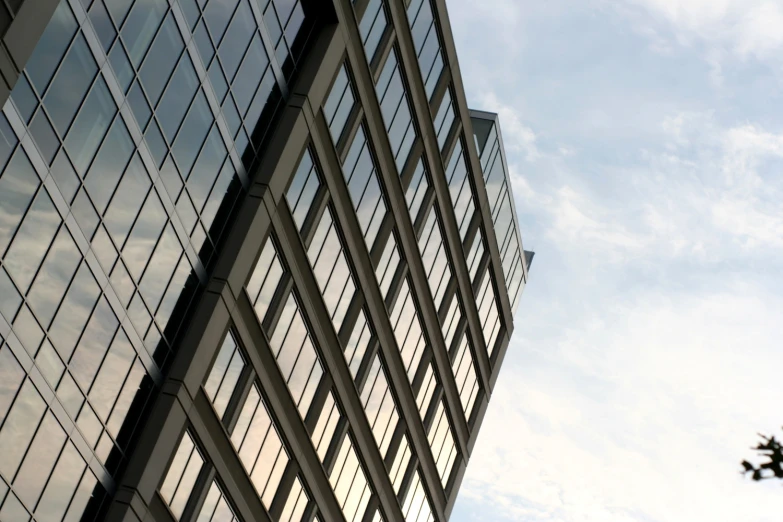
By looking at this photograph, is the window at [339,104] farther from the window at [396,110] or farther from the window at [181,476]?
the window at [181,476]

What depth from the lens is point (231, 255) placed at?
3080 centimetres

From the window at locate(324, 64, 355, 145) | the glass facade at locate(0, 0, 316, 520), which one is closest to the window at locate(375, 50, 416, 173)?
the window at locate(324, 64, 355, 145)

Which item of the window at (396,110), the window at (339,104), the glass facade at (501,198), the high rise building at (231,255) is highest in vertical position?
the glass facade at (501,198)

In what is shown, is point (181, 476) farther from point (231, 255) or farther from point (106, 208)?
point (106, 208)

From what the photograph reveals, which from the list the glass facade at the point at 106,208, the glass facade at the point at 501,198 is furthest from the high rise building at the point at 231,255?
the glass facade at the point at 501,198

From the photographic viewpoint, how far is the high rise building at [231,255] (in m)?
23.0

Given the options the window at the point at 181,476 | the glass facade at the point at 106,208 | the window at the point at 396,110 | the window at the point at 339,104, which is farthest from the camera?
the window at the point at 396,110

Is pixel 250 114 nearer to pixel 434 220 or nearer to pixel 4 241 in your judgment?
pixel 4 241

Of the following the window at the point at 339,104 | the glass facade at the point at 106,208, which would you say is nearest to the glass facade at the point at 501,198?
the window at the point at 339,104

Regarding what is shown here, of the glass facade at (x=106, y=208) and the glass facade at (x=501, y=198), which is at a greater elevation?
the glass facade at (x=501, y=198)

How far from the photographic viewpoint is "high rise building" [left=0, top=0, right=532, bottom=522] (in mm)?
22953

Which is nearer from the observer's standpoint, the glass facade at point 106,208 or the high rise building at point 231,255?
the glass facade at point 106,208

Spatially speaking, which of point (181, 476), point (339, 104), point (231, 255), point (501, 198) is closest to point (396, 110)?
point (339, 104)

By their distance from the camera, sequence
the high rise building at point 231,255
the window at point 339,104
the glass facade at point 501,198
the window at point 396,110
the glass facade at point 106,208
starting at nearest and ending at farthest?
the glass facade at point 106,208, the high rise building at point 231,255, the window at point 339,104, the window at point 396,110, the glass facade at point 501,198
